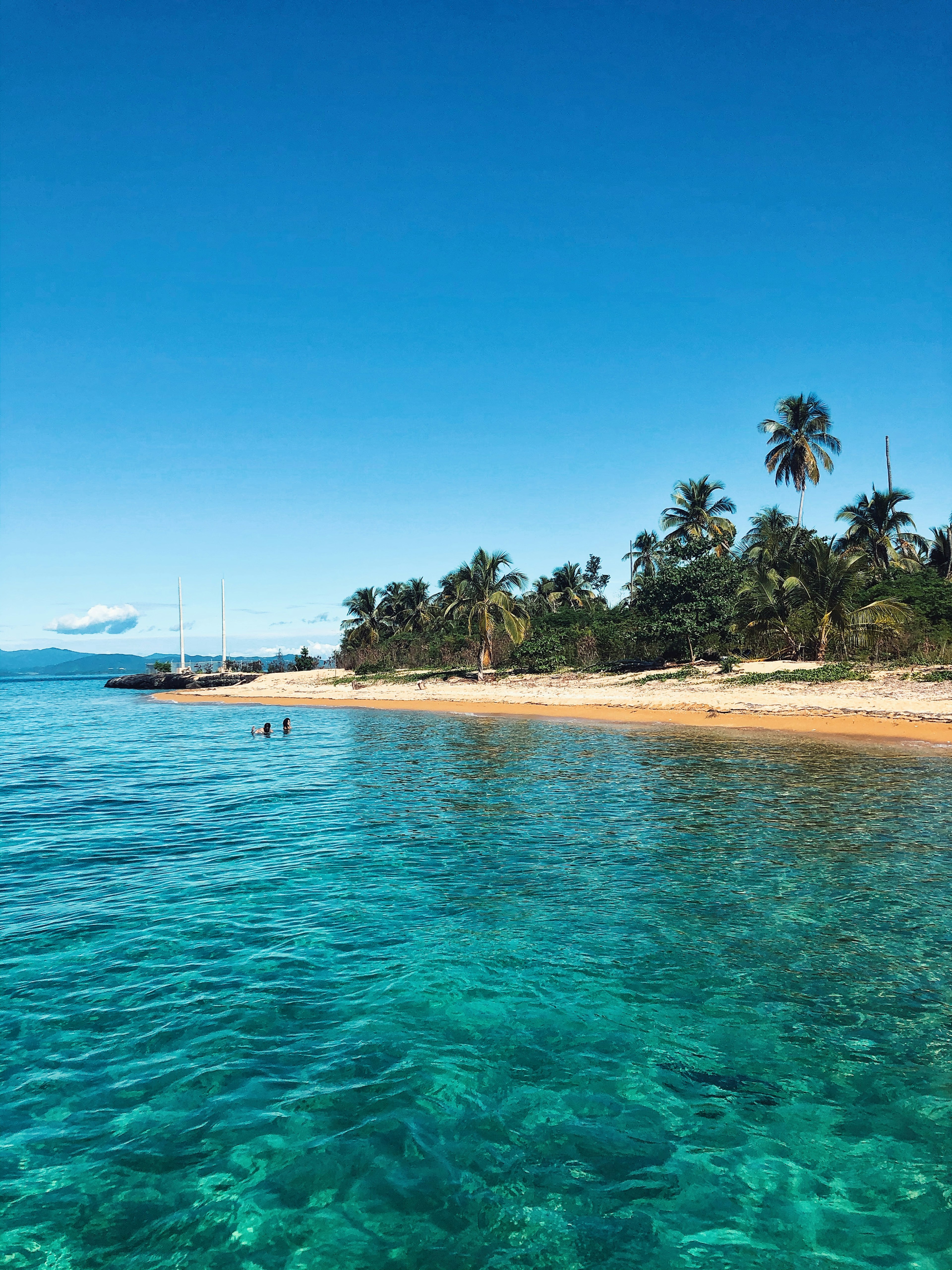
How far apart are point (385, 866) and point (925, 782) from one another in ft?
38.2

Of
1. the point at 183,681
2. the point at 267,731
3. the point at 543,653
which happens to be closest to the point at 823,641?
the point at 543,653

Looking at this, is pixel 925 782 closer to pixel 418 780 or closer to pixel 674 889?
pixel 674 889

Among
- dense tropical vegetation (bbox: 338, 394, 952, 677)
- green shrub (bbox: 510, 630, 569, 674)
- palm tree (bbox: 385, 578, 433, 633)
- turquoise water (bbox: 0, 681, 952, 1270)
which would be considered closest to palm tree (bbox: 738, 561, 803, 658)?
dense tropical vegetation (bbox: 338, 394, 952, 677)

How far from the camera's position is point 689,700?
1204 inches

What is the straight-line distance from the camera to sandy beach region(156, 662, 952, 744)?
22781mm

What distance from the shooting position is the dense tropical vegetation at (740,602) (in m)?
30.9

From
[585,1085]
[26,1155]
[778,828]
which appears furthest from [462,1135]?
[778,828]

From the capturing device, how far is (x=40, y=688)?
109 m

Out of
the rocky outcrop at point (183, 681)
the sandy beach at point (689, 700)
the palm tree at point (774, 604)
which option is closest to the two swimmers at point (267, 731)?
the sandy beach at point (689, 700)

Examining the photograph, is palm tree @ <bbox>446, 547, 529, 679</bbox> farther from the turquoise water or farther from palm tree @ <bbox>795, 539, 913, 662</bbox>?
the turquoise water

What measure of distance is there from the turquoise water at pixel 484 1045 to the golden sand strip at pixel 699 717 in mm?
10278

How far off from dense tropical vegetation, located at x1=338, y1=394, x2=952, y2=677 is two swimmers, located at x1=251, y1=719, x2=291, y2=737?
17.0 meters

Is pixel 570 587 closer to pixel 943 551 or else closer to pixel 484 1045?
pixel 943 551

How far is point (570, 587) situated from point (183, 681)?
148ft
